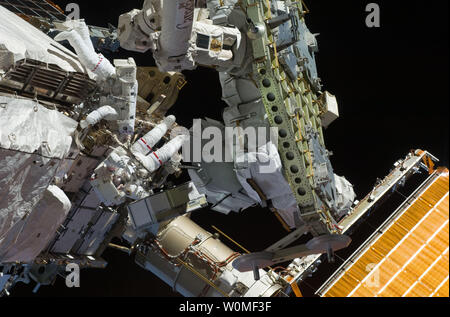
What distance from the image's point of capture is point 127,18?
18.2ft

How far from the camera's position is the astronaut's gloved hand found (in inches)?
238

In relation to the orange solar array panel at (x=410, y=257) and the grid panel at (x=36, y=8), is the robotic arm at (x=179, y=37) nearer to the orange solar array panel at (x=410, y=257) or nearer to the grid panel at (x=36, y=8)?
the grid panel at (x=36, y=8)

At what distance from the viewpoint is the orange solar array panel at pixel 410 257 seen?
25.1ft

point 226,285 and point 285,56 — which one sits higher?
point 285,56

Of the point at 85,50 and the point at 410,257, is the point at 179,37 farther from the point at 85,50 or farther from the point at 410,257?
the point at 410,257

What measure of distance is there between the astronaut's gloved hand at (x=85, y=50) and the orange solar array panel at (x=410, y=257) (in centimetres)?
311

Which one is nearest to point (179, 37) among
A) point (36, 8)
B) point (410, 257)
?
point (36, 8)

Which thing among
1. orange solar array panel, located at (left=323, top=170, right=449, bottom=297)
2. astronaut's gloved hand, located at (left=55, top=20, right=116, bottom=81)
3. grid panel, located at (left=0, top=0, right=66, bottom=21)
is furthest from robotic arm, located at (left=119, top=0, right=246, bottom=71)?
orange solar array panel, located at (left=323, top=170, right=449, bottom=297)

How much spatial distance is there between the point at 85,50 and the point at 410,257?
3.91m

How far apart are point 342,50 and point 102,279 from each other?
10.9ft

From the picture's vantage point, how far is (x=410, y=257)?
309 inches

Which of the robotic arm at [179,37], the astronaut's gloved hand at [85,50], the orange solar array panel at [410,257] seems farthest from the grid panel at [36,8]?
the orange solar array panel at [410,257]

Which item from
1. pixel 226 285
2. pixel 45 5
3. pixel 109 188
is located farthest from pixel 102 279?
pixel 45 5

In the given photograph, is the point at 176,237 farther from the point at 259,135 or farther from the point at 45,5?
the point at 45,5
